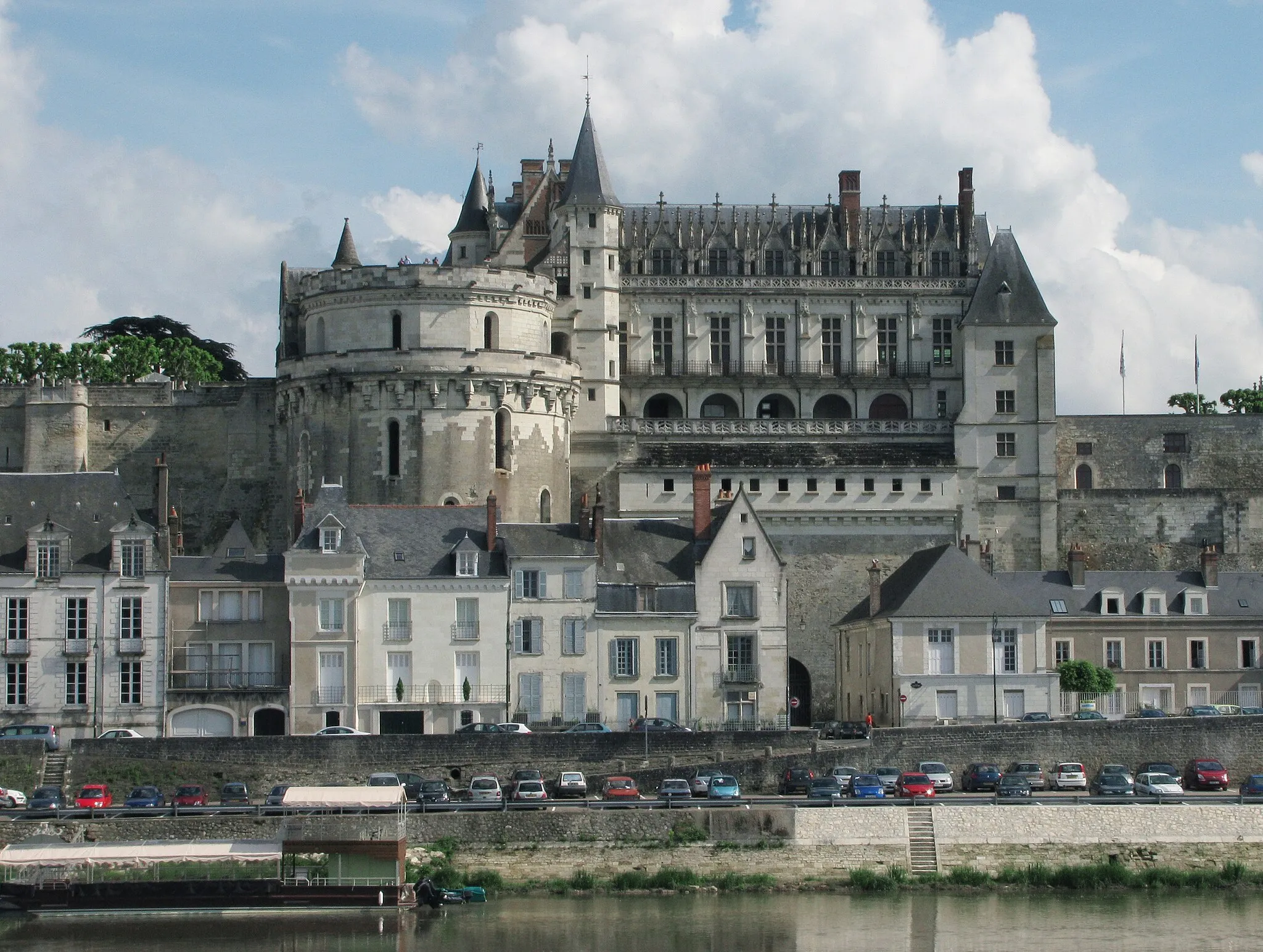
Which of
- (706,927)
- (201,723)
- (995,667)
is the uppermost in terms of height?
(995,667)

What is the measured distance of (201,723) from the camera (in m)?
58.9

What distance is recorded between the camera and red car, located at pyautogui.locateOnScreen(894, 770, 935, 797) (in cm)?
5112

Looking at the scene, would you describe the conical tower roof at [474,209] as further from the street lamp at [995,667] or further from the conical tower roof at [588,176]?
the street lamp at [995,667]

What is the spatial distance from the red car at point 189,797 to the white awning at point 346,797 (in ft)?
7.53

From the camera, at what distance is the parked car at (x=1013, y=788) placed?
50.7 m

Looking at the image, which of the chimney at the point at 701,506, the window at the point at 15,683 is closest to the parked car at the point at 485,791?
the chimney at the point at 701,506

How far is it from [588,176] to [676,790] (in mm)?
32930

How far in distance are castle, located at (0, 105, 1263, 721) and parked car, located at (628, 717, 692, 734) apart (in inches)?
499

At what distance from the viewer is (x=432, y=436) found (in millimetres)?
73250

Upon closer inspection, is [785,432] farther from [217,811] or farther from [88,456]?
[217,811]

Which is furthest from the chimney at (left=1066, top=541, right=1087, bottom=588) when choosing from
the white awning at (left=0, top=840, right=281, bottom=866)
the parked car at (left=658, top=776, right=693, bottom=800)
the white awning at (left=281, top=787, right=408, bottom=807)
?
the white awning at (left=0, top=840, right=281, bottom=866)

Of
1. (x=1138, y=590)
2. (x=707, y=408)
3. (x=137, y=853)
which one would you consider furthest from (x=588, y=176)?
(x=137, y=853)

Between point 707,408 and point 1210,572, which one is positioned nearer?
point 1210,572

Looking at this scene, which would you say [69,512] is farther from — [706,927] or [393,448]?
[706,927]
